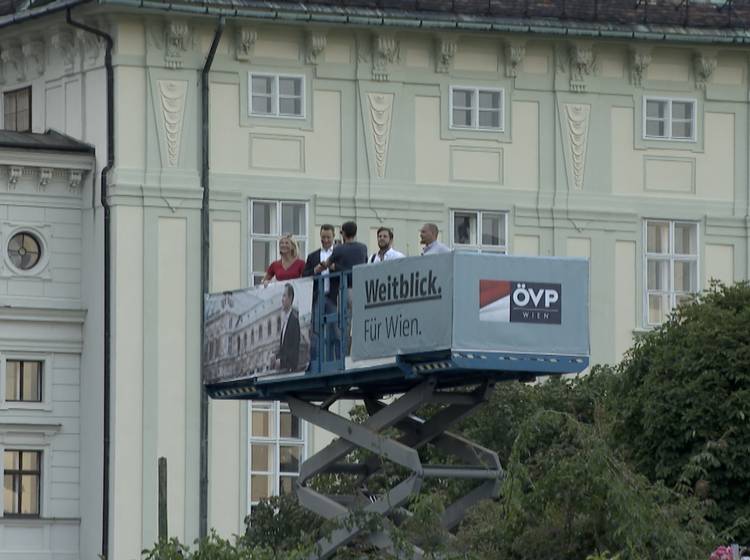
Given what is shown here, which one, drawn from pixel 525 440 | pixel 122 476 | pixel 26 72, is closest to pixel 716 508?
pixel 525 440

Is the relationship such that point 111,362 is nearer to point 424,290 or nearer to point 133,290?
point 133,290

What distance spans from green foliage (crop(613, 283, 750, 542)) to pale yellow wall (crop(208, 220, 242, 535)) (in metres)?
11.6

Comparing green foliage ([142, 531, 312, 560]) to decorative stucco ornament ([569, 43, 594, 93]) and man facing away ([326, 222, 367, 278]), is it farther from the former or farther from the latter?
decorative stucco ornament ([569, 43, 594, 93])

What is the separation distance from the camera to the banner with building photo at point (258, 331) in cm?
4434

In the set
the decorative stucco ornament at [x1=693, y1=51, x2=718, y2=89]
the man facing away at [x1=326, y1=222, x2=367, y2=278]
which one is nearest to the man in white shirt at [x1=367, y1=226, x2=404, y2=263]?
the man facing away at [x1=326, y1=222, x2=367, y2=278]

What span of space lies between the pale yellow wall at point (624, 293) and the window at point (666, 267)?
0.85 feet

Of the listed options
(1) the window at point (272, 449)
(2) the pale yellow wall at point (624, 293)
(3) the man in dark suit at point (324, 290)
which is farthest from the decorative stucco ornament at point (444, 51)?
(3) the man in dark suit at point (324, 290)

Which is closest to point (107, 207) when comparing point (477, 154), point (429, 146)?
point (429, 146)

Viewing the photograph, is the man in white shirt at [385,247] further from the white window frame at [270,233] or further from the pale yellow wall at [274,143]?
the pale yellow wall at [274,143]

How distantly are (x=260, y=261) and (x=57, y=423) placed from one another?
4.34 metres

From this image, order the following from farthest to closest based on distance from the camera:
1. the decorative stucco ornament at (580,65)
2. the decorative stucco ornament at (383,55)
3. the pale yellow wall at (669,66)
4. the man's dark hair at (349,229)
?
the pale yellow wall at (669,66)
the decorative stucco ornament at (580,65)
the decorative stucco ornament at (383,55)
the man's dark hair at (349,229)

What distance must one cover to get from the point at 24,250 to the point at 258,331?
18.0 m

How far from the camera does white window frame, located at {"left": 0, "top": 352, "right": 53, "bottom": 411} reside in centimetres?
6259

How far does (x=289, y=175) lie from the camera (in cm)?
6359
